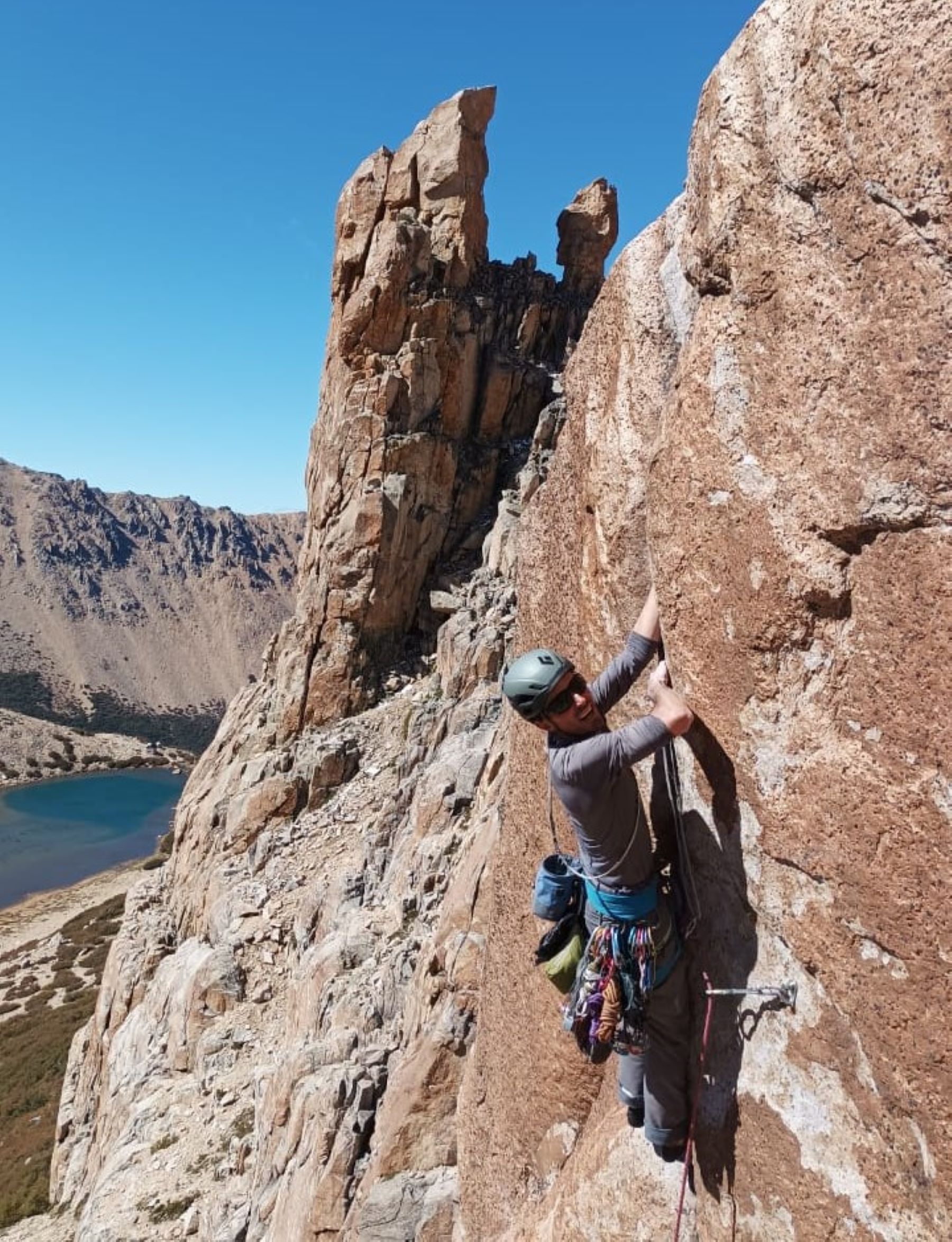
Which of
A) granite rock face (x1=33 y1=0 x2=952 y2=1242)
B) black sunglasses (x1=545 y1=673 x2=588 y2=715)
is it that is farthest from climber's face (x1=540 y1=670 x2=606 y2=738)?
granite rock face (x1=33 y1=0 x2=952 y2=1242)

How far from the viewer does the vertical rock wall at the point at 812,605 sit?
3.59m

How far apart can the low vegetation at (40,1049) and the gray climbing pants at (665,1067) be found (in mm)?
26091

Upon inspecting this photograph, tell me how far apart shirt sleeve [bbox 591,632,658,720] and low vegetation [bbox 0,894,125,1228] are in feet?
89.4

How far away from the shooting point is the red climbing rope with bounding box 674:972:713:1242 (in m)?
4.62

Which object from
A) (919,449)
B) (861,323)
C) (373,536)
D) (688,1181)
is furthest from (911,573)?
(373,536)

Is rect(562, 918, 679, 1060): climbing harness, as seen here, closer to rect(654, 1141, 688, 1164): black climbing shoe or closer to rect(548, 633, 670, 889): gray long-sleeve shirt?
rect(548, 633, 670, 889): gray long-sleeve shirt

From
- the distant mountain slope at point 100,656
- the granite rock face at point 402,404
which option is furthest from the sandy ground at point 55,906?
the distant mountain slope at point 100,656

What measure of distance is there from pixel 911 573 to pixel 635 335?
288cm

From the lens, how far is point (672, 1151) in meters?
4.91

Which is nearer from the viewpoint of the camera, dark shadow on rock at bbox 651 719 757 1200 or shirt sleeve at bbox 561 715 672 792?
shirt sleeve at bbox 561 715 672 792

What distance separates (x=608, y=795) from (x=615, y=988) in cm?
117

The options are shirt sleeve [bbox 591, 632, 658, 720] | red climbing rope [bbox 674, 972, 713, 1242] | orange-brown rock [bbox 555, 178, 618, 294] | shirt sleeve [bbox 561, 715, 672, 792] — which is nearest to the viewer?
shirt sleeve [bbox 561, 715, 672, 792]

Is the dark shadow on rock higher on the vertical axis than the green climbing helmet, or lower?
lower

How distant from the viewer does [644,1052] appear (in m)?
4.95
